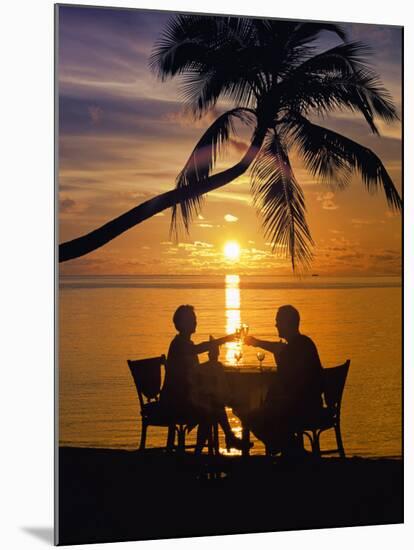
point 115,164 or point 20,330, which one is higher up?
point 115,164

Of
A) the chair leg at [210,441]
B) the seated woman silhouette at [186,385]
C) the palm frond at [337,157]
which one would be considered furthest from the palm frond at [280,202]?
the chair leg at [210,441]

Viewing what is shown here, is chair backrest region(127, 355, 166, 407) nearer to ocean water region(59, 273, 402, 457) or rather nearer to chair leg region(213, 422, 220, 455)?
ocean water region(59, 273, 402, 457)

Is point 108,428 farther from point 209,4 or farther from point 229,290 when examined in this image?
point 209,4

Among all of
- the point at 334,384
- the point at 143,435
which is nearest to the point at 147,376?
the point at 143,435

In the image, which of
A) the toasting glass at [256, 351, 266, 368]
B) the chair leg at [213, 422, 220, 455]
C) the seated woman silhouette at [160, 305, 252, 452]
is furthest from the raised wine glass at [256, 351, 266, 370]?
the chair leg at [213, 422, 220, 455]

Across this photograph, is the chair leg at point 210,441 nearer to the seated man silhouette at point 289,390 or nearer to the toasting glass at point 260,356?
the seated man silhouette at point 289,390

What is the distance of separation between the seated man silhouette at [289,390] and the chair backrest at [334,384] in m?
0.04

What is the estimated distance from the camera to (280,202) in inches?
319

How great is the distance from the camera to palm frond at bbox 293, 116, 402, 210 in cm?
814

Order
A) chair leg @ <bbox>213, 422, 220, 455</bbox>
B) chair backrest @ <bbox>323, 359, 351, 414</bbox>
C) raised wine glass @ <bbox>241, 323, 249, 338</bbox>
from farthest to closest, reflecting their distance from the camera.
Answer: chair backrest @ <bbox>323, 359, 351, 414</bbox>, raised wine glass @ <bbox>241, 323, 249, 338</bbox>, chair leg @ <bbox>213, 422, 220, 455</bbox>

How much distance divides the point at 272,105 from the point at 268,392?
1822mm

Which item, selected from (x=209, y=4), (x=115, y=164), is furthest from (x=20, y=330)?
(x=209, y=4)

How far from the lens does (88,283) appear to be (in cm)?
773

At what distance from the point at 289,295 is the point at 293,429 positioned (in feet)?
2.78
